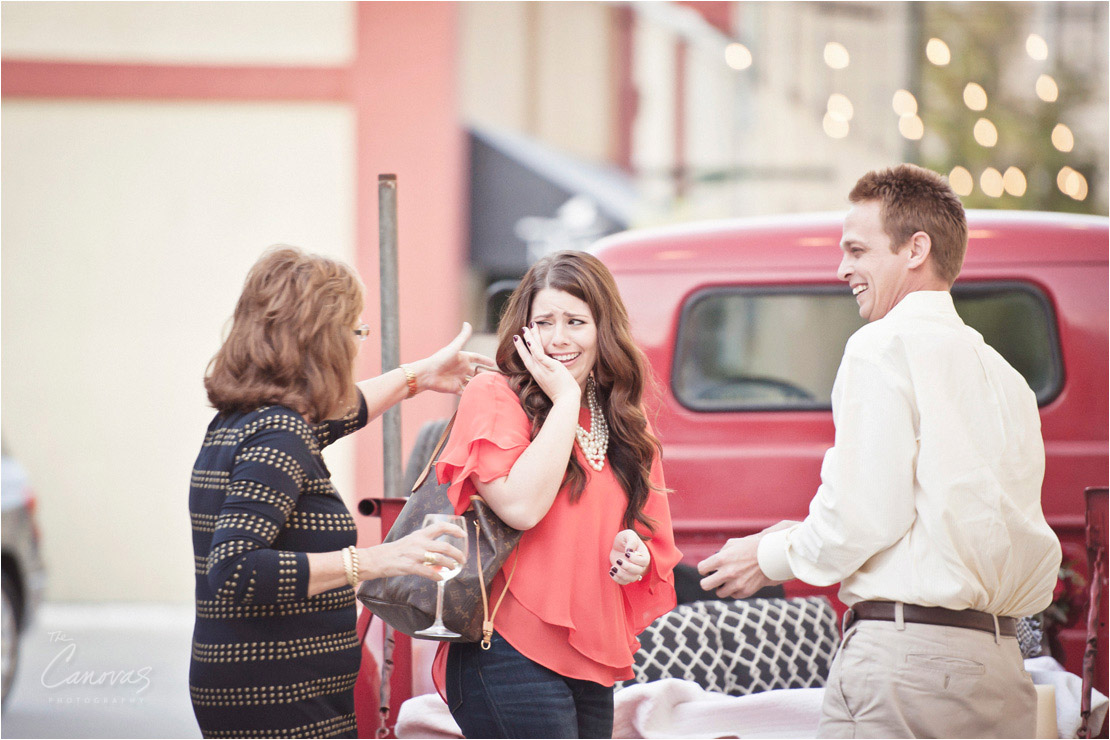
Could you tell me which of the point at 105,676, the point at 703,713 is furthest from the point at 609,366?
the point at 105,676

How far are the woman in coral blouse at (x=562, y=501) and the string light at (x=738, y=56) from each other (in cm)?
728

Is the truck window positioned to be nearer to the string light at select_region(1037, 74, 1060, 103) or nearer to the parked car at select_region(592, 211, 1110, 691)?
the parked car at select_region(592, 211, 1110, 691)

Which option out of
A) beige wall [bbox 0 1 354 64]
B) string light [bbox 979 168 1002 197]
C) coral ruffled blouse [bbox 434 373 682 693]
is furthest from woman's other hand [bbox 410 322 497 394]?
string light [bbox 979 168 1002 197]

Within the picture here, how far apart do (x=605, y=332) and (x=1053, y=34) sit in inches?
328

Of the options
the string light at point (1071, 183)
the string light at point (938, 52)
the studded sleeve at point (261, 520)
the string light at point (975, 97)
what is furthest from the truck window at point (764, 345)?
the string light at point (938, 52)

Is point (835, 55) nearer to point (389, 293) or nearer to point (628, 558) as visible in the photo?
point (389, 293)

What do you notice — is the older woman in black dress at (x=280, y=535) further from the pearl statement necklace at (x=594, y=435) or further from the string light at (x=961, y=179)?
the string light at (x=961, y=179)

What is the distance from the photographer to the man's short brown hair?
7.47ft

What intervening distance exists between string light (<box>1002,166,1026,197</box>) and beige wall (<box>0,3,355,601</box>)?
5584mm

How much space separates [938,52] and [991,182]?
128cm

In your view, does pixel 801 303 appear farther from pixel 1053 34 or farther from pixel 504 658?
pixel 1053 34

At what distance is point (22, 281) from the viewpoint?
795 centimetres

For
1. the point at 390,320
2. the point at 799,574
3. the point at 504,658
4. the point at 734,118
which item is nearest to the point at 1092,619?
the point at 799,574

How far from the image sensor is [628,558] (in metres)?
2.18
